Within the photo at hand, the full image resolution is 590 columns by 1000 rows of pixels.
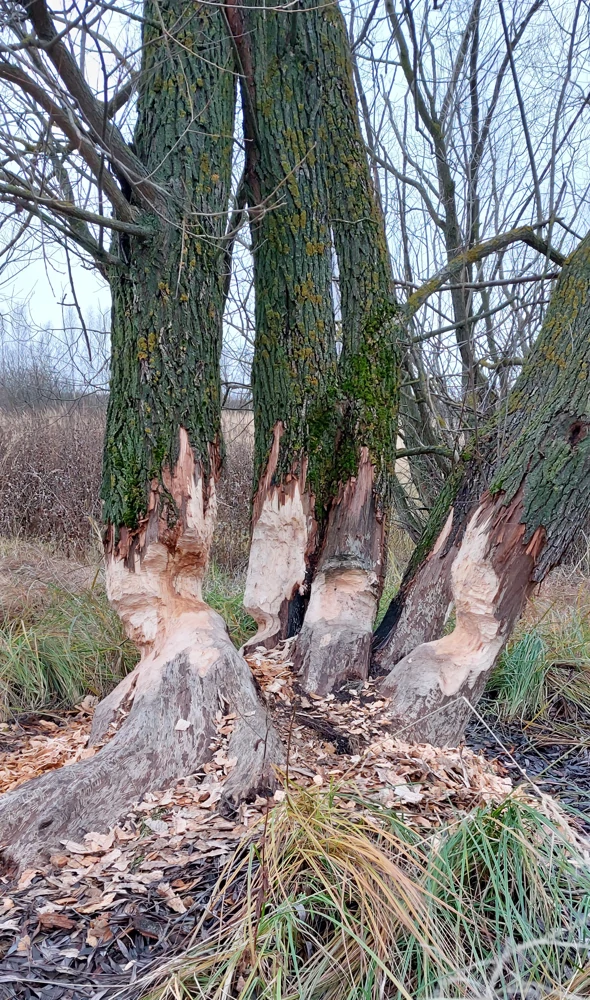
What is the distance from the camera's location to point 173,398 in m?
2.63

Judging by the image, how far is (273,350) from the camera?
308cm

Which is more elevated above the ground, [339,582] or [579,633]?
[339,582]

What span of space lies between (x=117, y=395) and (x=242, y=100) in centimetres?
160

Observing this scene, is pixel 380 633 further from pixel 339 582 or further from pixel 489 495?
pixel 489 495

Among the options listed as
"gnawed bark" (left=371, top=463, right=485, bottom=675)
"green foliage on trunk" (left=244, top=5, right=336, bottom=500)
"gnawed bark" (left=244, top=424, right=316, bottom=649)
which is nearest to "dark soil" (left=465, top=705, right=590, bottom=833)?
"gnawed bark" (left=371, top=463, right=485, bottom=675)

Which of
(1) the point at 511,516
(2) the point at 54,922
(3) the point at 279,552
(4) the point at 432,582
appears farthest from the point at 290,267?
(2) the point at 54,922

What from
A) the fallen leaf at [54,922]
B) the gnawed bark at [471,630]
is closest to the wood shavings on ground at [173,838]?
the fallen leaf at [54,922]

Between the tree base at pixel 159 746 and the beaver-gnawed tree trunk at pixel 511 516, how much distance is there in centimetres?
Answer: 69

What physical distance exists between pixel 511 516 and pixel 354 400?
916 mm

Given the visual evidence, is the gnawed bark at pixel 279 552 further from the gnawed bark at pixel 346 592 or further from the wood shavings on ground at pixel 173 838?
the wood shavings on ground at pixel 173 838

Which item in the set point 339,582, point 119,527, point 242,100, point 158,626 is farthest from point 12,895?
point 242,100

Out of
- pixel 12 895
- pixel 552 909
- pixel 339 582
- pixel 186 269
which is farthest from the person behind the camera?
pixel 339 582

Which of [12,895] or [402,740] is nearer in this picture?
[12,895]

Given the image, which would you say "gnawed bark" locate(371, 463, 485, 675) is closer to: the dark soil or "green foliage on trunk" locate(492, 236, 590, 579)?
"green foliage on trunk" locate(492, 236, 590, 579)
